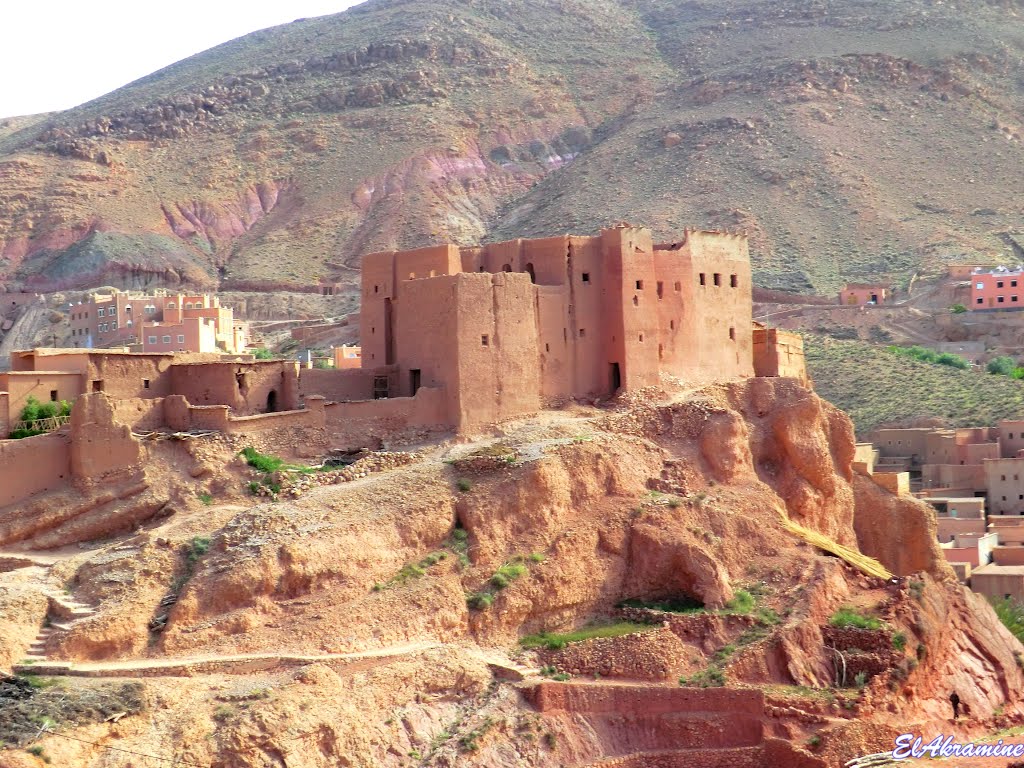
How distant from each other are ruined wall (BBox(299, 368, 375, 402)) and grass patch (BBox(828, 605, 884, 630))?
11.6 m

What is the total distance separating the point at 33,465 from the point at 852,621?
1714 centimetres

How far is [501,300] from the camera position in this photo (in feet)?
138

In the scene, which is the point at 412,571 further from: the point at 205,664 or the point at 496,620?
the point at 205,664

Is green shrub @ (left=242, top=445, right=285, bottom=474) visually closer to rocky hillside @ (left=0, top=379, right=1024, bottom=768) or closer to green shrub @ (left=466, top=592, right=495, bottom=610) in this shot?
rocky hillside @ (left=0, top=379, right=1024, bottom=768)

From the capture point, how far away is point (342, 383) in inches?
1702

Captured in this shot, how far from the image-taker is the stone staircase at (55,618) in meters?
33.5

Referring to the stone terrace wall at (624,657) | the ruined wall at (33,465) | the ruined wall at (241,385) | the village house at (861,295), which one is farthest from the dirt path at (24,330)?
the stone terrace wall at (624,657)

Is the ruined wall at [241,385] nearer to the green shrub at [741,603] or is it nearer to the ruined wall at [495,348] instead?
the ruined wall at [495,348]

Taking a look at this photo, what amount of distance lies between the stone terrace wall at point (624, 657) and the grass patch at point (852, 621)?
3816mm

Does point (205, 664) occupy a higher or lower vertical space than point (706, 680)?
higher

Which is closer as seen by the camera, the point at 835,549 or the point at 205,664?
the point at 205,664

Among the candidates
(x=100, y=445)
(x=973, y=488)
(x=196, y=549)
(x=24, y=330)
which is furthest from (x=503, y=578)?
(x=24, y=330)

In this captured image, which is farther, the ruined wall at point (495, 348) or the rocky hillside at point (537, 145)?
the rocky hillside at point (537, 145)

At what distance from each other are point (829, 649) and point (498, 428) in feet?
28.2
